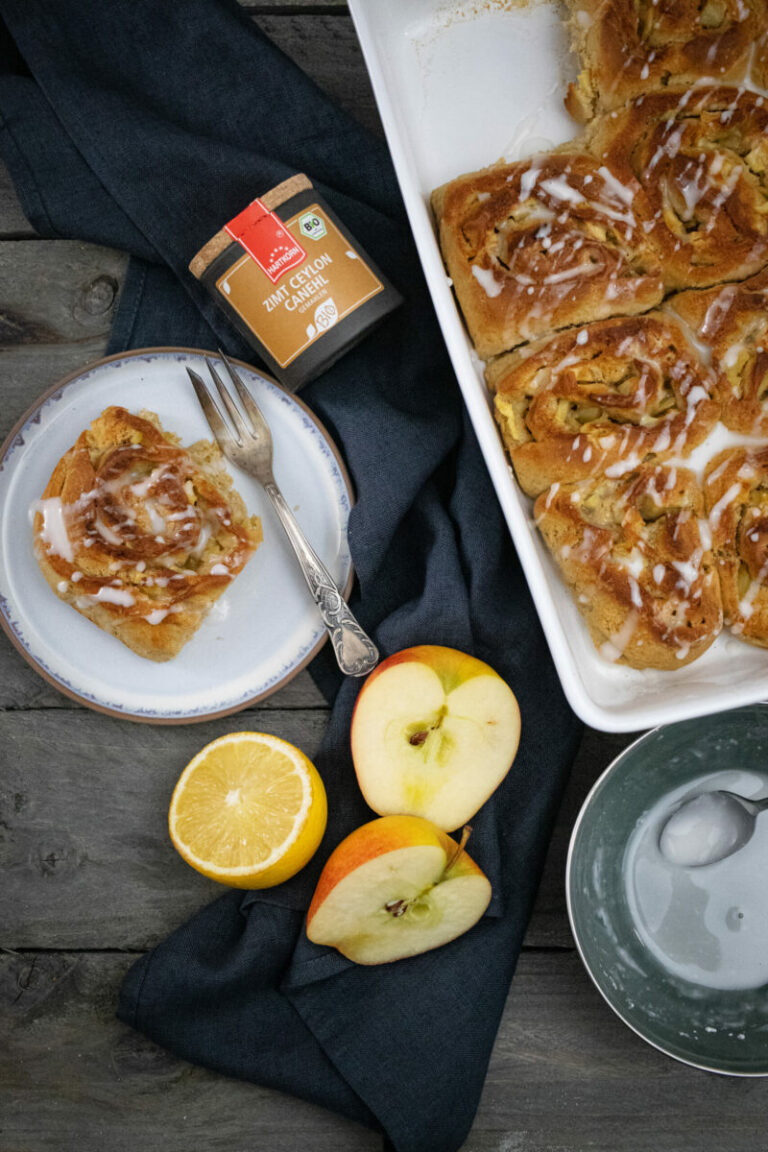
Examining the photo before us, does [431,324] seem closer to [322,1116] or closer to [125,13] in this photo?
[125,13]

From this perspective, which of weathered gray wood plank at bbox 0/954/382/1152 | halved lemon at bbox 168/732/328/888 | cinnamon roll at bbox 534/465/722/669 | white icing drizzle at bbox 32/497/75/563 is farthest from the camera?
weathered gray wood plank at bbox 0/954/382/1152

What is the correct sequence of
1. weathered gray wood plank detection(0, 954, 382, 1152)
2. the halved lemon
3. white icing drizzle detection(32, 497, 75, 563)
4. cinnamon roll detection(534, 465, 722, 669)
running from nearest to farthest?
cinnamon roll detection(534, 465, 722, 669), the halved lemon, white icing drizzle detection(32, 497, 75, 563), weathered gray wood plank detection(0, 954, 382, 1152)

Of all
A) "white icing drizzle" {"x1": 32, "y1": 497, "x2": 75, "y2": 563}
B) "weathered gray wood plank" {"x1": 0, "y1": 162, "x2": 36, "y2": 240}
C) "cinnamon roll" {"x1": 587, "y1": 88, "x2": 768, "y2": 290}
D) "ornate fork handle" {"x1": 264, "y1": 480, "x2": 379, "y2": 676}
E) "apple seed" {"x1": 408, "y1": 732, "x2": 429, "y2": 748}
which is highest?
"cinnamon roll" {"x1": 587, "y1": 88, "x2": 768, "y2": 290}

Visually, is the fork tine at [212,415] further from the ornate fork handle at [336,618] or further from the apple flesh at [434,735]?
the apple flesh at [434,735]

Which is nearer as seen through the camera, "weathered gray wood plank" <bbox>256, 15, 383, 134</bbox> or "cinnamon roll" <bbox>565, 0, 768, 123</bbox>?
"cinnamon roll" <bbox>565, 0, 768, 123</bbox>

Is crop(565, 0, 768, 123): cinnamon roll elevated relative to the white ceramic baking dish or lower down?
elevated

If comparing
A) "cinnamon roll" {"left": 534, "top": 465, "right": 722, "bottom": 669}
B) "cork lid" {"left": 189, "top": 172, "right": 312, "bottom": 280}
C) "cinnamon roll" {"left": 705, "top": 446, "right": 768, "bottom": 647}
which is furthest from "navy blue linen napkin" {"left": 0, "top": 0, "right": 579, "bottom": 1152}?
"cinnamon roll" {"left": 705, "top": 446, "right": 768, "bottom": 647}

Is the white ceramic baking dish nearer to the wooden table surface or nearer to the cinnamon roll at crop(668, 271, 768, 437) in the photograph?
the wooden table surface

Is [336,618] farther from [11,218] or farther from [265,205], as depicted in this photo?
[11,218]
